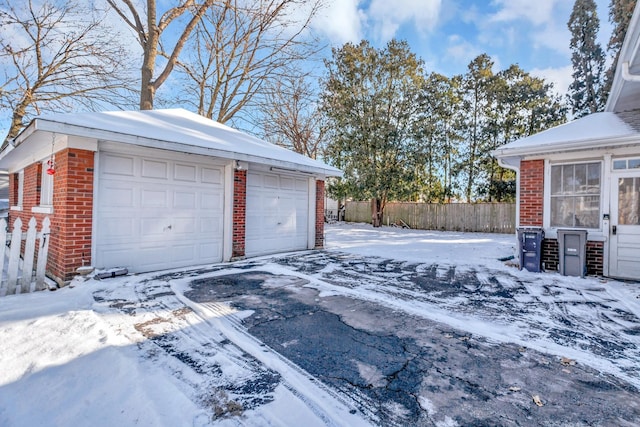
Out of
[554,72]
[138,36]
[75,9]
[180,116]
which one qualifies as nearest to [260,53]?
[138,36]

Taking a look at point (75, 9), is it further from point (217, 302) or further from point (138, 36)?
point (217, 302)

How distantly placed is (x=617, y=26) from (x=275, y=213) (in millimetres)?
21161

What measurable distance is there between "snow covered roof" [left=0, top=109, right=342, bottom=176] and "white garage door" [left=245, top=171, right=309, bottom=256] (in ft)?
2.33

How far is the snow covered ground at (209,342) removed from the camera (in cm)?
204

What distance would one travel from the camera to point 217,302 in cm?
425

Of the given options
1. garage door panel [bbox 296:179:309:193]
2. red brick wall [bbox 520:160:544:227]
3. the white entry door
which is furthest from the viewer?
garage door panel [bbox 296:179:309:193]

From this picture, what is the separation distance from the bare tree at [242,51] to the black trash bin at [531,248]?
11.6m

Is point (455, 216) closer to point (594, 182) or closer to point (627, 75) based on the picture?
point (594, 182)

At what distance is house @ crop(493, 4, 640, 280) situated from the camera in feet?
19.4

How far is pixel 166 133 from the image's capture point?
19.9 ft

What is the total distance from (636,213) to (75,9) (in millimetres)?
18047

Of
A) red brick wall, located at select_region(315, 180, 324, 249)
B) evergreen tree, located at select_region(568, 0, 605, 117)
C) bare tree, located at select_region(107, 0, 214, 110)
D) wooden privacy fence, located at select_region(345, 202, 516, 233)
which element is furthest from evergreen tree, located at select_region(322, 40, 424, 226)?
evergreen tree, located at select_region(568, 0, 605, 117)

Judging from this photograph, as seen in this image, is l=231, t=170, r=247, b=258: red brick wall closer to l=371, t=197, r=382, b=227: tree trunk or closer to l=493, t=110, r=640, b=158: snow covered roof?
l=493, t=110, r=640, b=158: snow covered roof

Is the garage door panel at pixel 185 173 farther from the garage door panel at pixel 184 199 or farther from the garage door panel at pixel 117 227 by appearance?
the garage door panel at pixel 117 227
